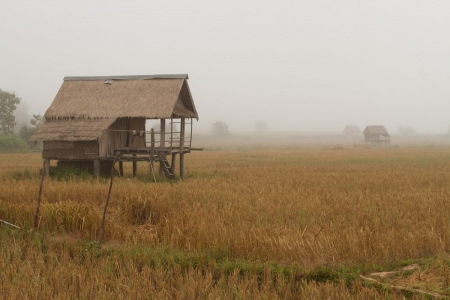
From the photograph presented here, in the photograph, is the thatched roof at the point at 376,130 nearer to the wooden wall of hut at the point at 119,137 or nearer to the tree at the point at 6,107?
the tree at the point at 6,107

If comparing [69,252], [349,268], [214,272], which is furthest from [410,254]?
[69,252]

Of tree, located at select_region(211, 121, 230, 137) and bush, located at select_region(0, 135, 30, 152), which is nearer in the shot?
bush, located at select_region(0, 135, 30, 152)

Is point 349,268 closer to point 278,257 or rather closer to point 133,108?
point 278,257

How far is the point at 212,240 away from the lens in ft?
19.1

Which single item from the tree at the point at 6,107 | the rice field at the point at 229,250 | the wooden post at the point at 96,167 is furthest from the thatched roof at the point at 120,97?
the tree at the point at 6,107

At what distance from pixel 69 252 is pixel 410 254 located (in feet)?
A: 15.5

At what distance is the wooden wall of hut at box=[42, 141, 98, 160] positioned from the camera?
1465cm

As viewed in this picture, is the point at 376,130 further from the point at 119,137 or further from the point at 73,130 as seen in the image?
the point at 73,130

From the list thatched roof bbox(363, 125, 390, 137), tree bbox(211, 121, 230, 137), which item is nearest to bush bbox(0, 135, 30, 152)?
thatched roof bbox(363, 125, 390, 137)

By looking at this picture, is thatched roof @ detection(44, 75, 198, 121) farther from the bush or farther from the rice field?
the bush

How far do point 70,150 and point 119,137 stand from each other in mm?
1914

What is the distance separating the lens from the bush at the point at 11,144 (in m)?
34.6

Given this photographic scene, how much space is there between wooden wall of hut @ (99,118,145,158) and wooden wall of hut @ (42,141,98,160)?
36cm

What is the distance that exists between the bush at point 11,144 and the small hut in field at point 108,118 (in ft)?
71.7
